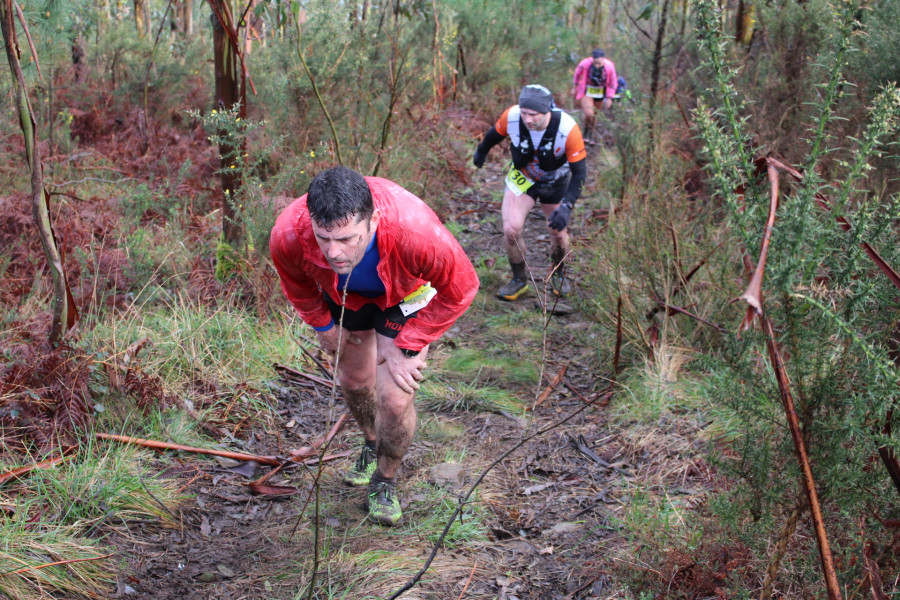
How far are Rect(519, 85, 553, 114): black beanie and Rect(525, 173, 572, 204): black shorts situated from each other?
77 centimetres

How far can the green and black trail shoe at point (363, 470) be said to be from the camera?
400 cm

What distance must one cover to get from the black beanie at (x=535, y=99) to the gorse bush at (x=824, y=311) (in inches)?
153

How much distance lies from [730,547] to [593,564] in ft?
2.30

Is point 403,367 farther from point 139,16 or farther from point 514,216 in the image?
point 139,16

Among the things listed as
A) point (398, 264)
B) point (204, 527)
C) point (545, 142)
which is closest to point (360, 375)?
point (398, 264)

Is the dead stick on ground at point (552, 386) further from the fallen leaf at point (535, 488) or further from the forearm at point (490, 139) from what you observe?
the forearm at point (490, 139)

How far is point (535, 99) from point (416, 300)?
3199mm

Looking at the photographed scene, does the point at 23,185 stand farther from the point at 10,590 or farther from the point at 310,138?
the point at 10,590

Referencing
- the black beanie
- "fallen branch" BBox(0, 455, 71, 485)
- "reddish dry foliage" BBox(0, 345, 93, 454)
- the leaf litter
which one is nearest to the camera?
the leaf litter

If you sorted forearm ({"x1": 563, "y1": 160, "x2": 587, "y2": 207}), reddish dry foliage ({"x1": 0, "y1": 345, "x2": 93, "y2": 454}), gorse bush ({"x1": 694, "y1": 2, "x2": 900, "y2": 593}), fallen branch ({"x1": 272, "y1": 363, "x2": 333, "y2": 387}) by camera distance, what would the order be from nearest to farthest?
gorse bush ({"x1": 694, "y1": 2, "x2": 900, "y2": 593}) → reddish dry foliage ({"x1": 0, "y1": 345, "x2": 93, "y2": 454}) → fallen branch ({"x1": 272, "y1": 363, "x2": 333, "y2": 387}) → forearm ({"x1": 563, "y1": 160, "x2": 587, "y2": 207})

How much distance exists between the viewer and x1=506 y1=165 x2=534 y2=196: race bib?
6582mm

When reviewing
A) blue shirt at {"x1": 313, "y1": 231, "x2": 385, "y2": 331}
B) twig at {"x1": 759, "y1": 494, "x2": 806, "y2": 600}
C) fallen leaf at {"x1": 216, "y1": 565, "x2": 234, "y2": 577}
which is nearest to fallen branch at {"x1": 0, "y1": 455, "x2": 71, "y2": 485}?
fallen leaf at {"x1": 216, "y1": 565, "x2": 234, "y2": 577}

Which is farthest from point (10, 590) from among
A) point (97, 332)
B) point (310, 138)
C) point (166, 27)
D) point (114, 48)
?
point (166, 27)

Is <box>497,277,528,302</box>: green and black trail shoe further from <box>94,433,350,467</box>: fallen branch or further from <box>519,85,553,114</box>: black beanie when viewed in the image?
<box>94,433,350,467</box>: fallen branch
